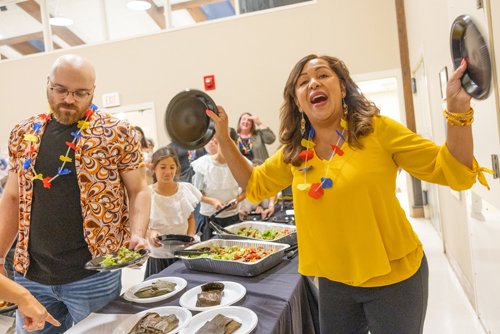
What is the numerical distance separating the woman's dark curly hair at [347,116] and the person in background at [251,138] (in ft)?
9.10

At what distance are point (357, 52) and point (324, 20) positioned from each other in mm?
694

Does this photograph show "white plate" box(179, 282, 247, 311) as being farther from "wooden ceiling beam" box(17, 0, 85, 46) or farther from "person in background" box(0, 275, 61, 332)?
"wooden ceiling beam" box(17, 0, 85, 46)

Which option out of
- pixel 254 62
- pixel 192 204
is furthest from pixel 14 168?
pixel 254 62

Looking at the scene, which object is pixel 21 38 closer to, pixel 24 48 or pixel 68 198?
pixel 24 48

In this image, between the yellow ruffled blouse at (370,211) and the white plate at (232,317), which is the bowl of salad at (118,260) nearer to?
the white plate at (232,317)

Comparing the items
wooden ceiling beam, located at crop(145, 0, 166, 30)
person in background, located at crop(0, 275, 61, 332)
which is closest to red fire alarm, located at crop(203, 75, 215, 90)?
wooden ceiling beam, located at crop(145, 0, 166, 30)

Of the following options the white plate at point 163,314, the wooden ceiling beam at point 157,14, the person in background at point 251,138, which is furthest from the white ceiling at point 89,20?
the white plate at point 163,314

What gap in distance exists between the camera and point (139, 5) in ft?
20.3

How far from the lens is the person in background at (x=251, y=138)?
173 inches

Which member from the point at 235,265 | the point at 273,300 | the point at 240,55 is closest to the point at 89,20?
the point at 240,55

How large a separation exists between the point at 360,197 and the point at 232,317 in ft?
2.12

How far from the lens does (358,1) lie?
5355 millimetres

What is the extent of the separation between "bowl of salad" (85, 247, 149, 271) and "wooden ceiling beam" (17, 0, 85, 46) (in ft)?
20.6

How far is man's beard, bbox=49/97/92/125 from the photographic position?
1.50m
